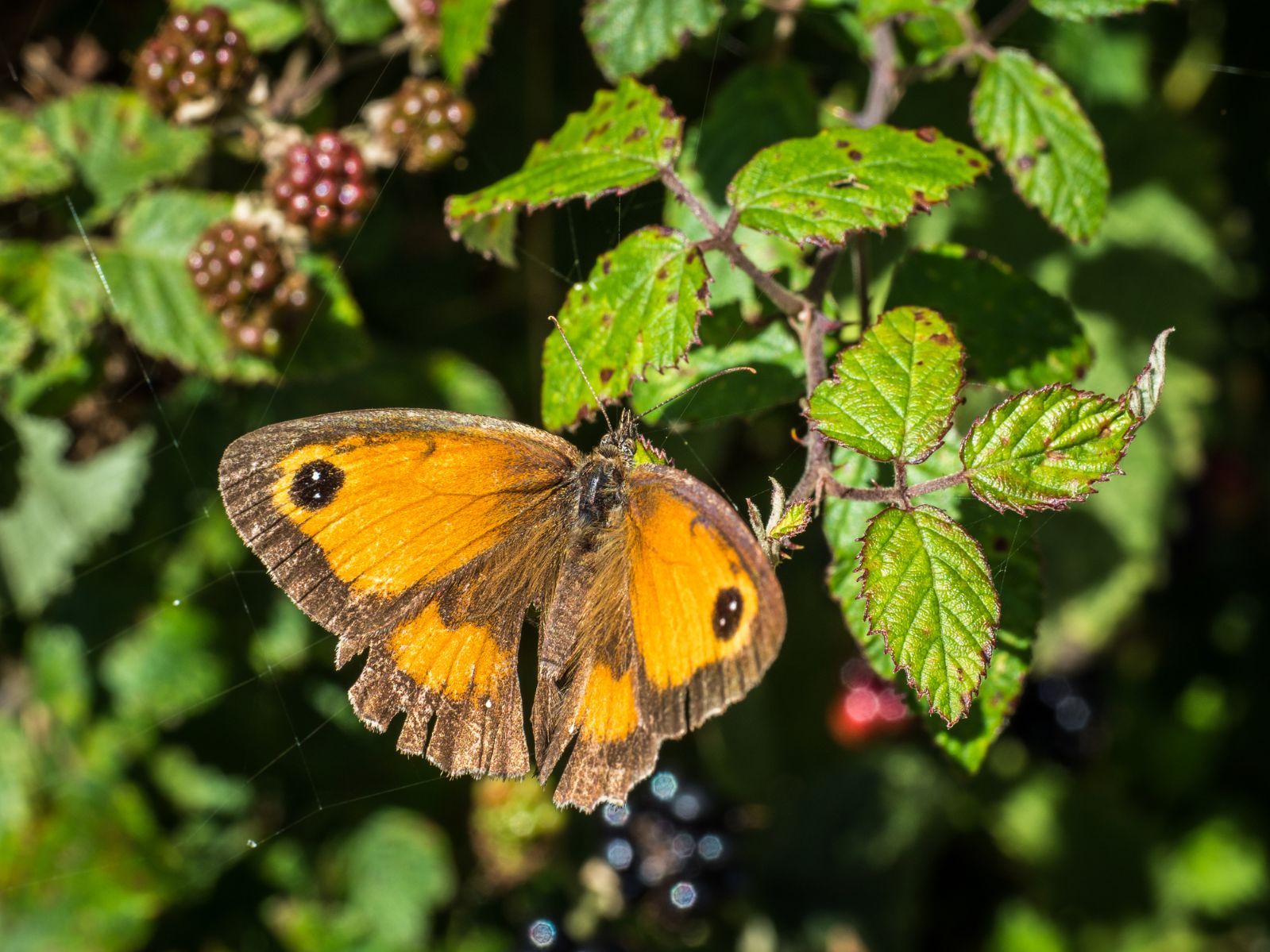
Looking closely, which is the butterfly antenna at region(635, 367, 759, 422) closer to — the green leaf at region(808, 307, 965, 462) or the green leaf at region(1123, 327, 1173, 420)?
the green leaf at region(808, 307, 965, 462)

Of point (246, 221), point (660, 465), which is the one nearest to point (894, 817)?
point (660, 465)

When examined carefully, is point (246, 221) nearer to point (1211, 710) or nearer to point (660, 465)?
point (660, 465)

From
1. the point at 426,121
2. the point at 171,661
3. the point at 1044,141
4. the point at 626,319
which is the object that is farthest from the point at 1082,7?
the point at 171,661

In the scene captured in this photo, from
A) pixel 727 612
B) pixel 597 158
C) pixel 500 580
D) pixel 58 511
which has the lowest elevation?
pixel 58 511

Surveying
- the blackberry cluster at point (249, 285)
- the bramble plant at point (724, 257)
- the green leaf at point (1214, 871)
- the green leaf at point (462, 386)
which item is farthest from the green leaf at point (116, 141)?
the green leaf at point (1214, 871)

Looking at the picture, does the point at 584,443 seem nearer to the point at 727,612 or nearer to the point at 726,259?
the point at 726,259
